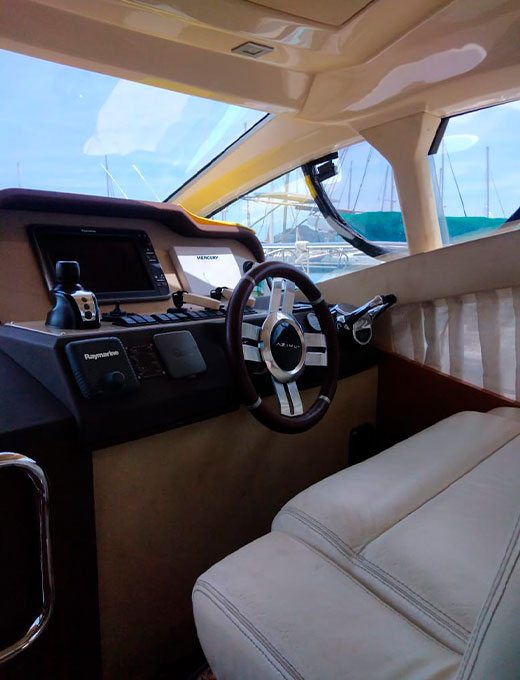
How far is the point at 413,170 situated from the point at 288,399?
61.0 inches

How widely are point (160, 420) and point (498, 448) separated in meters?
0.84

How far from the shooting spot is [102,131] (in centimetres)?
325

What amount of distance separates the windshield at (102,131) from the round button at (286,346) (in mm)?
2090

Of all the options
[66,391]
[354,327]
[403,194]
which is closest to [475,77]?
[403,194]

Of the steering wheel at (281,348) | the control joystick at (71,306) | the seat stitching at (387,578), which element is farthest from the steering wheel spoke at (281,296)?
the seat stitching at (387,578)

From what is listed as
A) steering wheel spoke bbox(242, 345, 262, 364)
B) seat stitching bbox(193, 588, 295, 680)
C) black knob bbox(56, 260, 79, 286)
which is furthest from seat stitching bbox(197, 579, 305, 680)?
black knob bbox(56, 260, 79, 286)

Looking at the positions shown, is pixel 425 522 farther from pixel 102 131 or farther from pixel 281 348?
pixel 102 131

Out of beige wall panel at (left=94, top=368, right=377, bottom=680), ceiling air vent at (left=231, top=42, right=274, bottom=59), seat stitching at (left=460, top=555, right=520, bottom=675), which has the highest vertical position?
ceiling air vent at (left=231, top=42, right=274, bottom=59)

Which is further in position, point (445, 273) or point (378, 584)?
point (445, 273)

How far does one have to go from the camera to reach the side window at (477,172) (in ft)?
6.75

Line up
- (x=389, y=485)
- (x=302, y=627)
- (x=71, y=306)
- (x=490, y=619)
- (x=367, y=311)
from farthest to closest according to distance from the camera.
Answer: (x=367, y=311)
(x=71, y=306)
(x=389, y=485)
(x=302, y=627)
(x=490, y=619)

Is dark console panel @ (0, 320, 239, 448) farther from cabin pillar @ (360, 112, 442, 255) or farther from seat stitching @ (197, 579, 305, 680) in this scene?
cabin pillar @ (360, 112, 442, 255)

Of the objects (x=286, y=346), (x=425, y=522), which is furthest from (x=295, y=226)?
(x=425, y=522)

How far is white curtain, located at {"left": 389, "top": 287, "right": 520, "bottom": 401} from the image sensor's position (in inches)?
62.4
